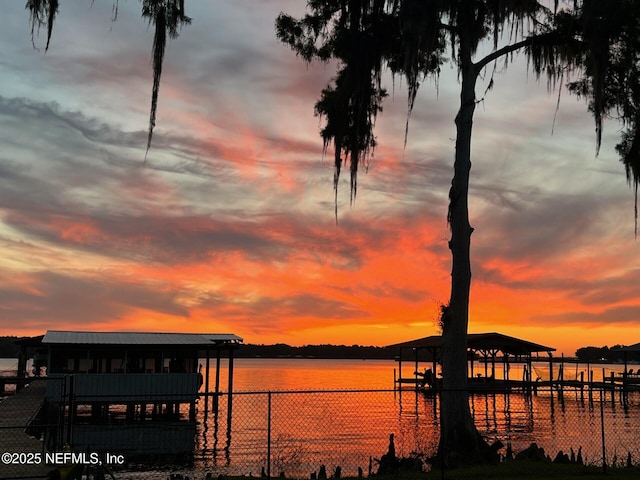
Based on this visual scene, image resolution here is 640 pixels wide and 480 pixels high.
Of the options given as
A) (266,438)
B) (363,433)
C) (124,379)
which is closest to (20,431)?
(124,379)

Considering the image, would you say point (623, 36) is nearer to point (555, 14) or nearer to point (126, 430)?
point (555, 14)

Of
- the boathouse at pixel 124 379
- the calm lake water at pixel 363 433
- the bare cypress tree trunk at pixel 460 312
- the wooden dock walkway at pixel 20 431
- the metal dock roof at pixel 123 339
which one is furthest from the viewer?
the metal dock roof at pixel 123 339

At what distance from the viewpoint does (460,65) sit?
70.2 ft

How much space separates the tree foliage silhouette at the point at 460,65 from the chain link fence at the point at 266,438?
3165 millimetres

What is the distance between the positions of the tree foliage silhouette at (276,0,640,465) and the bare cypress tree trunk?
3cm

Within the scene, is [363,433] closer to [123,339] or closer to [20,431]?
[123,339]

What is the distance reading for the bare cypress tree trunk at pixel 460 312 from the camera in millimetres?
18375

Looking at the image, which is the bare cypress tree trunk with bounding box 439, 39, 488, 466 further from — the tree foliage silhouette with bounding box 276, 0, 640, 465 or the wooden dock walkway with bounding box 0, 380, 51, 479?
the wooden dock walkway with bounding box 0, 380, 51, 479

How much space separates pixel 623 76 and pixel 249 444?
74.8 feet

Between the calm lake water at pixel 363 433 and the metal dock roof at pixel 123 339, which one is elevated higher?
the metal dock roof at pixel 123 339

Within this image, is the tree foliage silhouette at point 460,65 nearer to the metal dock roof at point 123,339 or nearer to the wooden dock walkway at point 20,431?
the wooden dock walkway at point 20,431

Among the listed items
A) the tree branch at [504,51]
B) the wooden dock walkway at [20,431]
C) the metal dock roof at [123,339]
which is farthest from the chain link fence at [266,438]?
the tree branch at [504,51]

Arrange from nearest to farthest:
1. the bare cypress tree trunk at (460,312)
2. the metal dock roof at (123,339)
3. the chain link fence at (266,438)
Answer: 1. the chain link fence at (266,438)
2. the bare cypress tree trunk at (460,312)
3. the metal dock roof at (123,339)

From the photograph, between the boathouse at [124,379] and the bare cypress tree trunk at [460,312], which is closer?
the bare cypress tree trunk at [460,312]
